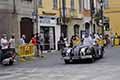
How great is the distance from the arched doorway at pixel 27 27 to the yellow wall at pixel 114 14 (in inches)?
975

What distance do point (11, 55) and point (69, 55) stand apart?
368cm

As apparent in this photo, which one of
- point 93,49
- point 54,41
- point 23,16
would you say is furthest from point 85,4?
point 93,49

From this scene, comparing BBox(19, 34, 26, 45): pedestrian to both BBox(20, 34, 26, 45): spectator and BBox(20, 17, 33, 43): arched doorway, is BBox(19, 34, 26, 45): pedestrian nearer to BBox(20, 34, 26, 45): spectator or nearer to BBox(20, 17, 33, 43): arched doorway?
BBox(20, 34, 26, 45): spectator

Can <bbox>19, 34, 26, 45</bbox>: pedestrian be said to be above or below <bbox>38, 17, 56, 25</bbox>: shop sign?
below

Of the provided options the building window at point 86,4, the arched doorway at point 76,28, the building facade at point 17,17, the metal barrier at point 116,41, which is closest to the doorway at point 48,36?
the building facade at point 17,17

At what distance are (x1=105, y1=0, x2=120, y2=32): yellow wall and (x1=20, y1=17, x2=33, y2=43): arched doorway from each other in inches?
975

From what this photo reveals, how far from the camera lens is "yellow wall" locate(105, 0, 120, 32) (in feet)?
205

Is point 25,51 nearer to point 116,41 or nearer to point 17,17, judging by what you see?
point 17,17

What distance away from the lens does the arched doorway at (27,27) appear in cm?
3878

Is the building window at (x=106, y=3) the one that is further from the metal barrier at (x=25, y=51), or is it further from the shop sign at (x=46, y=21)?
the metal barrier at (x=25, y=51)

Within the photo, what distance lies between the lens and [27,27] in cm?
3947

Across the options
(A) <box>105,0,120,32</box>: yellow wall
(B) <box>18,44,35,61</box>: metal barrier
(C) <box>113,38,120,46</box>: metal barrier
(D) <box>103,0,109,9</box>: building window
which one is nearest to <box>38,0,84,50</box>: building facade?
(C) <box>113,38,120,46</box>: metal barrier

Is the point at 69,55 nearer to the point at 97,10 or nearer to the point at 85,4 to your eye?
the point at 85,4

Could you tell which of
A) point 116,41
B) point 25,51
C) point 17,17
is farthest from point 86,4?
point 25,51
